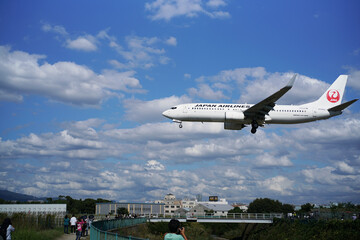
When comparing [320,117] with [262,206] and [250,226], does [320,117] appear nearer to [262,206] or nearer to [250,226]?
[250,226]

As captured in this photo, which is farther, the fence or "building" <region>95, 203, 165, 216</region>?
Answer: "building" <region>95, 203, 165, 216</region>

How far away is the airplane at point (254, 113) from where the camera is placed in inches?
1906

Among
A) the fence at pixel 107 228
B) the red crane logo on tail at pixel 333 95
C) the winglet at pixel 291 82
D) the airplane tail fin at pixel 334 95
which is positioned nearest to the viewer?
the fence at pixel 107 228

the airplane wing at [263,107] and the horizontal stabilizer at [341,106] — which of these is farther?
the airplane wing at [263,107]

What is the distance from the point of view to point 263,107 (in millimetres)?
48469

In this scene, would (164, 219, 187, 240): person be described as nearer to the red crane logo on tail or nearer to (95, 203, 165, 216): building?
the red crane logo on tail

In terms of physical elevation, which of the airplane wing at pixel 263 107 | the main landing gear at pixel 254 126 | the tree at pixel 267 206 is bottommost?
the tree at pixel 267 206

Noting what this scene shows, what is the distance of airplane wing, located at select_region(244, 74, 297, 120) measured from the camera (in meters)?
46.9

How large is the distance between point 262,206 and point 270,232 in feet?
230

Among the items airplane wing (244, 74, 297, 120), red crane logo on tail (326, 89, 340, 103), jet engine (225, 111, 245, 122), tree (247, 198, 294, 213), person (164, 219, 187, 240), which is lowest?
tree (247, 198, 294, 213)

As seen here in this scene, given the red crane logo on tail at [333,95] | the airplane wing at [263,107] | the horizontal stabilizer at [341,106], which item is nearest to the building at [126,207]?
the red crane logo on tail at [333,95]

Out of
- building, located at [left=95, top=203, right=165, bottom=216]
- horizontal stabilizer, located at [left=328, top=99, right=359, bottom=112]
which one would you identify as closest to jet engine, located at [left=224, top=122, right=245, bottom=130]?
horizontal stabilizer, located at [left=328, top=99, right=359, bottom=112]

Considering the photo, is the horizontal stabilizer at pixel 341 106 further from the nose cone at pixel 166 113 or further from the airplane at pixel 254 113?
the nose cone at pixel 166 113

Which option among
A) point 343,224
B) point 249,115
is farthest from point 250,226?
point 249,115
